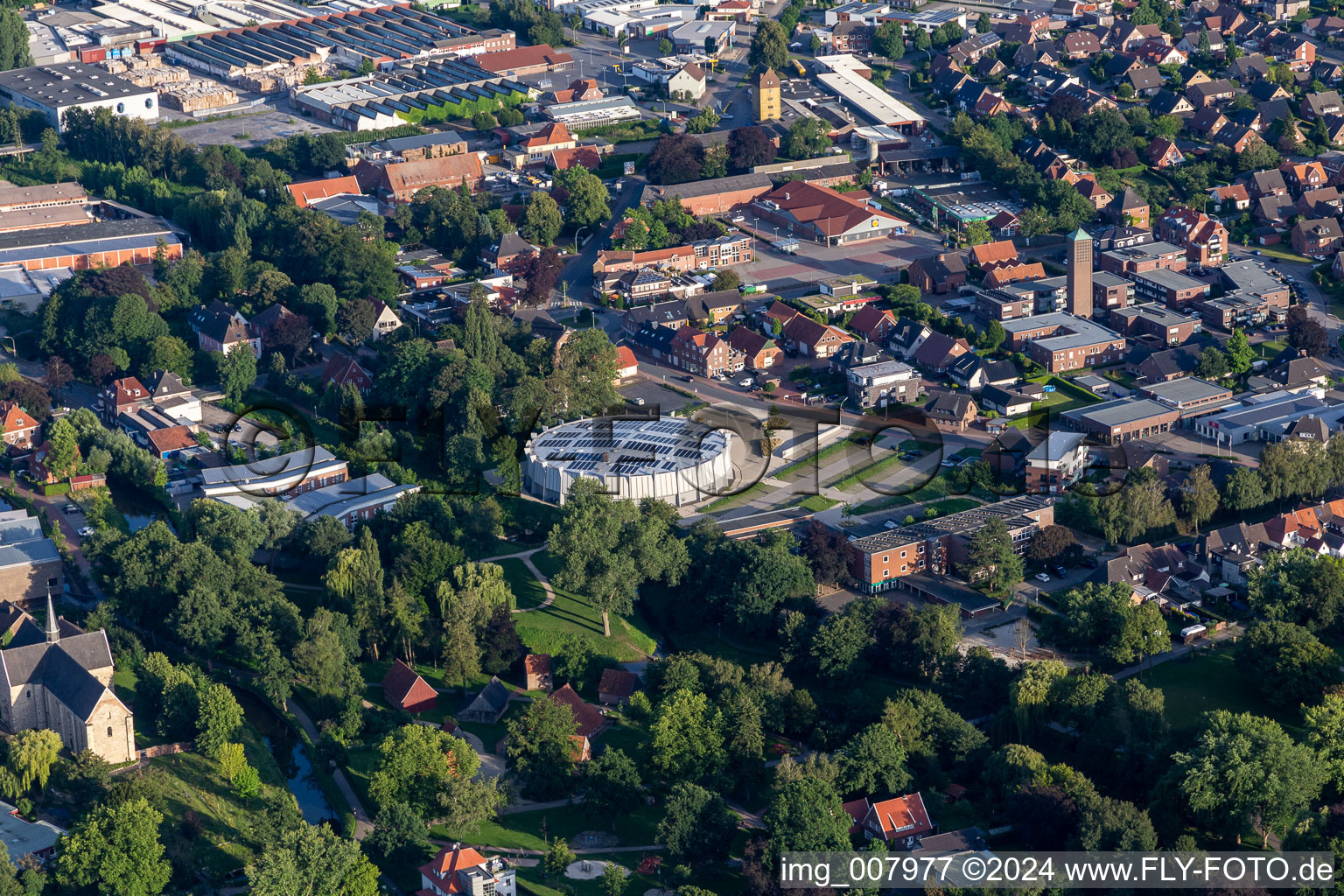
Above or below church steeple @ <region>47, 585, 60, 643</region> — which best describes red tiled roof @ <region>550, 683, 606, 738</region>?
below

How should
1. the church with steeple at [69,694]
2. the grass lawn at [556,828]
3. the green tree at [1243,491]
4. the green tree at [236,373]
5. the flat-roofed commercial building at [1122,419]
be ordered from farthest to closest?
the green tree at [236,373] < the flat-roofed commercial building at [1122,419] < the green tree at [1243,491] < the church with steeple at [69,694] < the grass lawn at [556,828]

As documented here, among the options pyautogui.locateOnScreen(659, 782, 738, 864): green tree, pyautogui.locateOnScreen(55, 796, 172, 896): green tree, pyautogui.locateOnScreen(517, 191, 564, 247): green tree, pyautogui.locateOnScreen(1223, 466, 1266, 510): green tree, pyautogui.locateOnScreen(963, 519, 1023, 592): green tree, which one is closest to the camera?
pyautogui.locateOnScreen(55, 796, 172, 896): green tree

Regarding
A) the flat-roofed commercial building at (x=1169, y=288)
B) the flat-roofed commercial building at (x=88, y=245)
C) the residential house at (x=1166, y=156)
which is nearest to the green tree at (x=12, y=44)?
the flat-roofed commercial building at (x=88, y=245)

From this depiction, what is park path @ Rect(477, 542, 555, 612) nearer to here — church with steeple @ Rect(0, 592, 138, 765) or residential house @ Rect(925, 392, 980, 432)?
church with steeple @ Rect(0, 592, 138, 765)

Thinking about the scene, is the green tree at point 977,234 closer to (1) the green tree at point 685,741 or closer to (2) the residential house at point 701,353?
(2) the residential house at point 701,353

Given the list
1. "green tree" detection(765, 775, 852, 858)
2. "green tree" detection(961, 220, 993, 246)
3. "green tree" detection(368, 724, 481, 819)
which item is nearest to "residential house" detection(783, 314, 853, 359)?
"green tree" detection(961, 220, 993, 246)

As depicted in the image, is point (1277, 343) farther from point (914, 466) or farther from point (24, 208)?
point (24, 208)
